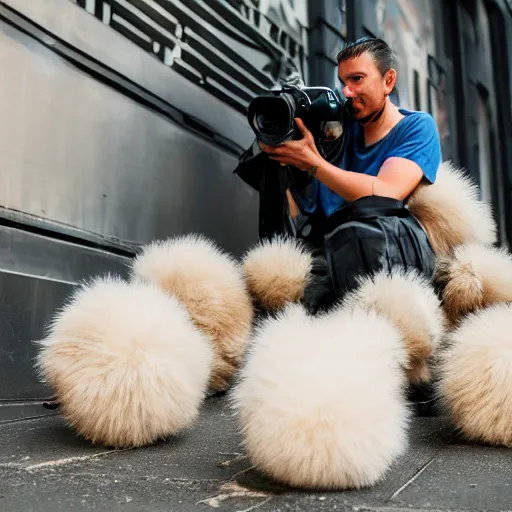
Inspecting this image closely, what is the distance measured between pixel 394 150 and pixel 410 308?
38cm

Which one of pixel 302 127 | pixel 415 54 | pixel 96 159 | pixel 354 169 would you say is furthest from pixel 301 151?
pixel 415 54

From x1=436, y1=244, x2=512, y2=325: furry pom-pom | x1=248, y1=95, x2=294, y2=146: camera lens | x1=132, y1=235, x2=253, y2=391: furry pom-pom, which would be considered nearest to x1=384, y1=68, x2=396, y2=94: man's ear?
x1=248, y1=95, x2=294, y2=146: camera lens

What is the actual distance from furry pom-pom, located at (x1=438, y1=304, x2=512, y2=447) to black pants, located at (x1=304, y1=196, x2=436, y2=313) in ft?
0.67

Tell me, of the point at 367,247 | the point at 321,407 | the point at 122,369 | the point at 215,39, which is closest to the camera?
the point at 321,407

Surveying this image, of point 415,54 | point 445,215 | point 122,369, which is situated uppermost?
point 415,54

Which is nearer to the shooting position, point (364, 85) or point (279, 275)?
point (279, 275)

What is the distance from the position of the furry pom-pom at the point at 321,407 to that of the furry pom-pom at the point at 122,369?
0.14 metres

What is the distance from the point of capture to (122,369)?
79 cm

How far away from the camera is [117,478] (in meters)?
0.66

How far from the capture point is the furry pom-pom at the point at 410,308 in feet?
3.05

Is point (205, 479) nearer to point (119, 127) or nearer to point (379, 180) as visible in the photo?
point (379, 180)

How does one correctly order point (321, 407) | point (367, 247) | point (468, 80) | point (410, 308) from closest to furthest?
point (321, 407) < point (410, 308) < point (367, 247) < point (468, 80)

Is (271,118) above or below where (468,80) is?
below

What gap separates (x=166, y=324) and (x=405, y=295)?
356mm
